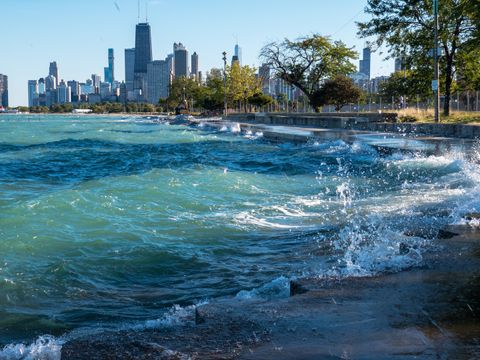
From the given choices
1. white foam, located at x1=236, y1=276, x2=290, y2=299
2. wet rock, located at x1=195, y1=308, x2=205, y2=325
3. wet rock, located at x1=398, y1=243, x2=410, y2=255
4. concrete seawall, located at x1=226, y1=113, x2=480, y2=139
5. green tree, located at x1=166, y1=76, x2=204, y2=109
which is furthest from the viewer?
green tree, located at x1=166, y1=76, x2=204, y2=109

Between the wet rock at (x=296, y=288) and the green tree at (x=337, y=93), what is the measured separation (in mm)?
58340

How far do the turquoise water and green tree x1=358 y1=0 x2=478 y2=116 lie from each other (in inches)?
716

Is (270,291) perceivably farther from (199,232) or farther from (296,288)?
(199,232)

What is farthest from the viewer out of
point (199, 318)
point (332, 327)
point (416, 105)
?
point (416, 105)

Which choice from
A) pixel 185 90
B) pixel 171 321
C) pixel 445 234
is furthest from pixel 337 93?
pixel 185 90

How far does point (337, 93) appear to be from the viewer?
61969mm

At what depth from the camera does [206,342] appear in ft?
13.4

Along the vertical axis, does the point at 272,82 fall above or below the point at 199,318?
above

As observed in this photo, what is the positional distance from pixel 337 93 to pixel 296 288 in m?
58.5

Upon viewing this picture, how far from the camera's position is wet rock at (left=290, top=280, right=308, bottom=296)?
521 centimetres

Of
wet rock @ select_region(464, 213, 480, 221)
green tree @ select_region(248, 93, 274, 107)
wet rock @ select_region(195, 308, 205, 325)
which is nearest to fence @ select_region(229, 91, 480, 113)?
green tree @ select_region(248, 93, 274, 107)

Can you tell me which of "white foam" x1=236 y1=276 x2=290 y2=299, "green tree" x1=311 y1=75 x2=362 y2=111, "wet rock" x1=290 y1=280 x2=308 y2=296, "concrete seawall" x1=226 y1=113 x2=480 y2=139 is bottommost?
"white foam" x1=236 y1=276 x2=290 y2=299

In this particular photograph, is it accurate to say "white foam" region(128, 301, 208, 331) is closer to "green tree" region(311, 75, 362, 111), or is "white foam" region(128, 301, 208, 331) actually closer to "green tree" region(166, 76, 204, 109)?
"green tree" region(311, 75, 362, 111)

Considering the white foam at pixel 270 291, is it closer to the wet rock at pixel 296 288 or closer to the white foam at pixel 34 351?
the wet rock at pixel 296 288
